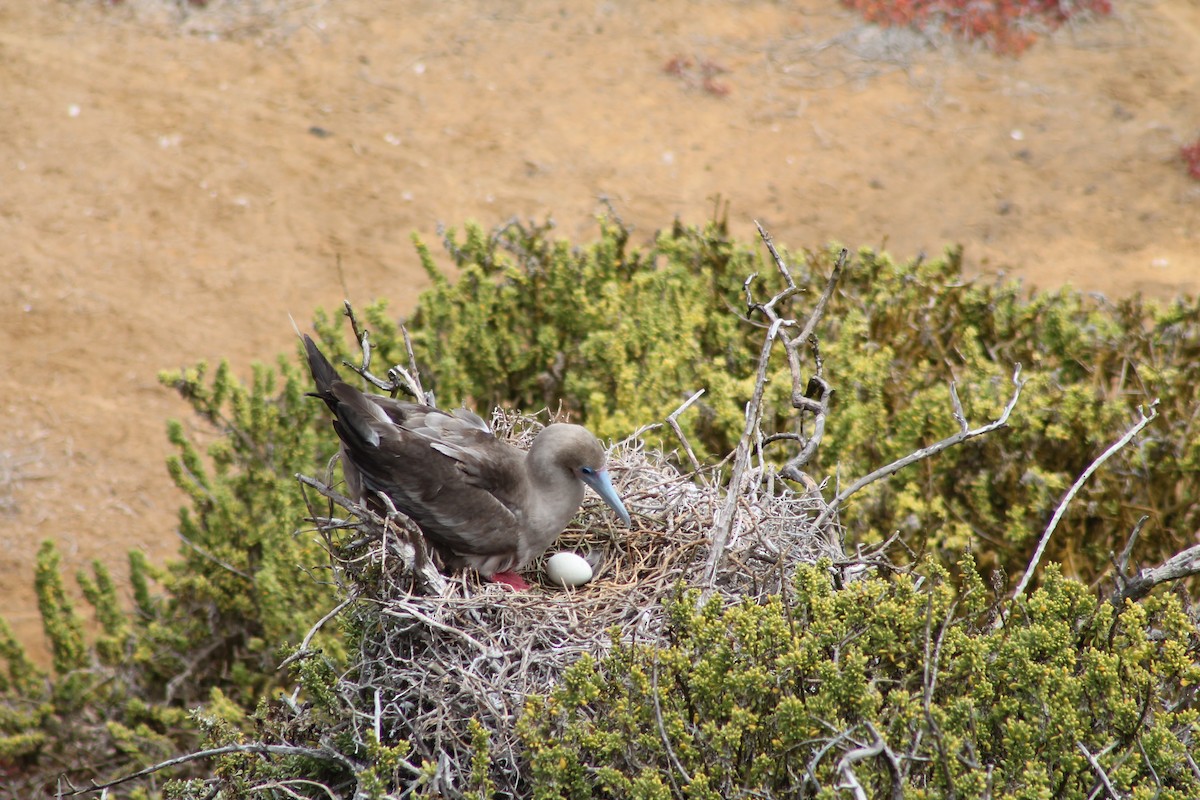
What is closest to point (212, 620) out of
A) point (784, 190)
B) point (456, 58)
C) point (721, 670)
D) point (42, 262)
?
point (721, 670)

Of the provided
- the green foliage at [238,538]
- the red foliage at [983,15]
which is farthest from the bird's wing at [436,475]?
the red foliage at [983,15]

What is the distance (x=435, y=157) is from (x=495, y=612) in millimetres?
7048

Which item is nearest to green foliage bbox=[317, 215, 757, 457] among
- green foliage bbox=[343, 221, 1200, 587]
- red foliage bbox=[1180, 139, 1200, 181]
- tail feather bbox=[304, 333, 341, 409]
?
green foliage bbox=[343, 221, 1200, 587]

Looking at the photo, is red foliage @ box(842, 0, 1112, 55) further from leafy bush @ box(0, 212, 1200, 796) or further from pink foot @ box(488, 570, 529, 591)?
pink foot @ box(488, 570, 529, 591)

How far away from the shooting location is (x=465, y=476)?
3652 millimetres

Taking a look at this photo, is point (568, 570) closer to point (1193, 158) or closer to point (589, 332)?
point (589, 332)

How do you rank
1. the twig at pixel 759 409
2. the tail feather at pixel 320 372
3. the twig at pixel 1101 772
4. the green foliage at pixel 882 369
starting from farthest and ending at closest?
the green foliage at pixel 882 369, the tail feather at pixel 320 372, the twig at pixel 759 409, the twig at pixel 1101 772

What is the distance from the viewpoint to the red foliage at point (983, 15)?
36.9ft

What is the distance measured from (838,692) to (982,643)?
0.39m

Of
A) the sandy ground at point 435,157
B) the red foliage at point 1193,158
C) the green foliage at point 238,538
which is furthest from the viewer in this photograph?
the red foliage at point 1193,158

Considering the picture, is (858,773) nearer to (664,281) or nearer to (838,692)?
(838,692)

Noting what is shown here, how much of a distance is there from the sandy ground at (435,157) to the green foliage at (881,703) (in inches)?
187

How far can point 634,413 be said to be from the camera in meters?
4.86

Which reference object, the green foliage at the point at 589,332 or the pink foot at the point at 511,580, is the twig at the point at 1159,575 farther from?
the green foliage at the point at 589,332
